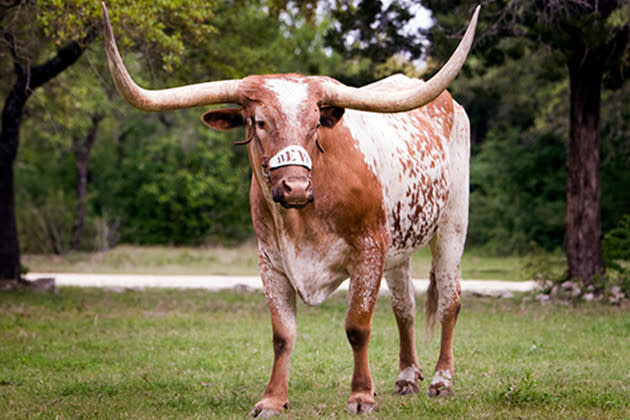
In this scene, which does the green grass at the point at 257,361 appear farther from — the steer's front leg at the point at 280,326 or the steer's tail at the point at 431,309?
the steer's tail at the point at 431,309

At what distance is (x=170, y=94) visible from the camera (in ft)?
16.5

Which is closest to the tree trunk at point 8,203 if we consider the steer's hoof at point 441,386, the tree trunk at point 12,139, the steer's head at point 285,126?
the tree trunk at point 12,139

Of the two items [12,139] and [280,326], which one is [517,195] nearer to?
[12,139]

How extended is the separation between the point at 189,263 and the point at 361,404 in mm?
19433

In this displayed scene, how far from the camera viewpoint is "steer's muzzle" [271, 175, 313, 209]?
14.9 ft

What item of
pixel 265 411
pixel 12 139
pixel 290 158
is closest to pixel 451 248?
pixel 265 411

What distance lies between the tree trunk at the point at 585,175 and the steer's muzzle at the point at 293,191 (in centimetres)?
983

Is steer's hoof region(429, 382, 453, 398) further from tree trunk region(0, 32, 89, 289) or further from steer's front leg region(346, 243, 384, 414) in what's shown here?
tree trunk region(0, 32, 89, 289)

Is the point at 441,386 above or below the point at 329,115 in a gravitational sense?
below

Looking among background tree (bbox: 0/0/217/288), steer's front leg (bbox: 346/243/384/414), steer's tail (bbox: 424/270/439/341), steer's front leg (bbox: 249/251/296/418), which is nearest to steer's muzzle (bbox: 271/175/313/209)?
steer's front leg (bbox: 346/243/384/414)

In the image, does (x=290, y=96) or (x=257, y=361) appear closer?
(x=290, y=96)

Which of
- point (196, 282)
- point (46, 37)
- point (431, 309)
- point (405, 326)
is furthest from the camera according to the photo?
point (196, 282)

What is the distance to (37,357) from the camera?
8.09 meters

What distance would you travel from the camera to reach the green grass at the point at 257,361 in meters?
5.59
